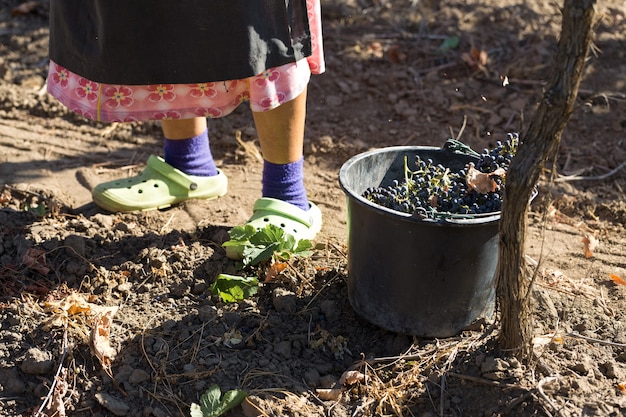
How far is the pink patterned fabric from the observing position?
8.86 ft

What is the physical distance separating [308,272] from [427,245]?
604mm

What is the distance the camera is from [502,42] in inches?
177

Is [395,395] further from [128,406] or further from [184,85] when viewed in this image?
[184,85]

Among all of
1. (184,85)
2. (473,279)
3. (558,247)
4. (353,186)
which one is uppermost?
(184,85)

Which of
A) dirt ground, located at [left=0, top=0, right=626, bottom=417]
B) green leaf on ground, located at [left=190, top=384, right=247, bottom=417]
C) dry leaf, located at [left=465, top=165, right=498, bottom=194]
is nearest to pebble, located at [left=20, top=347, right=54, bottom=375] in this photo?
dirt ground, located at [left=0, top=0, right=626, bottom=417]

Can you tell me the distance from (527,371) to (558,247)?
97 centimetres

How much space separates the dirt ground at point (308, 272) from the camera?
2264mm

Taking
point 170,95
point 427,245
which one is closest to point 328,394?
point 427,245

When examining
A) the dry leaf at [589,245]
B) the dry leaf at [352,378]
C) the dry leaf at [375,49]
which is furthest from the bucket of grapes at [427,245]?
the dry leaf at [375,49]

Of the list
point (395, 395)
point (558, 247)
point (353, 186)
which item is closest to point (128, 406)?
point (395, 395)

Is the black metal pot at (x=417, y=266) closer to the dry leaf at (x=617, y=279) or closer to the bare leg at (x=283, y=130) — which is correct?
the bare leg at (x=283, y=130)

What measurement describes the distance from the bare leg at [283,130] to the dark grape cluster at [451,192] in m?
0.46

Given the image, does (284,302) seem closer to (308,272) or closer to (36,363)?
(308,272)

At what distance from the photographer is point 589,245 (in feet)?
9.85
